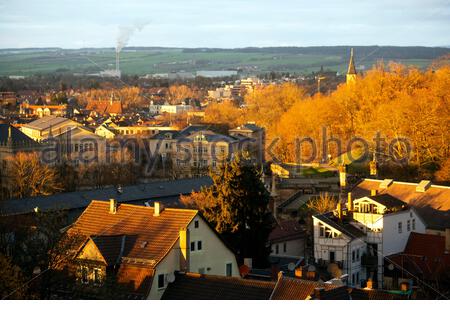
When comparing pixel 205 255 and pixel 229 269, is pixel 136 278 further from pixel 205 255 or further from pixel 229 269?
pixel 229 269

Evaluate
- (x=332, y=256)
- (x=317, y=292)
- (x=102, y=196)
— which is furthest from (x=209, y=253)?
(x=102, y=196)

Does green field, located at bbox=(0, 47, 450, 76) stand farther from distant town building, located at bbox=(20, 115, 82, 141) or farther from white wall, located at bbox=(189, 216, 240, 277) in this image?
white wall, located at bbox=(189, 216, 240, 277)

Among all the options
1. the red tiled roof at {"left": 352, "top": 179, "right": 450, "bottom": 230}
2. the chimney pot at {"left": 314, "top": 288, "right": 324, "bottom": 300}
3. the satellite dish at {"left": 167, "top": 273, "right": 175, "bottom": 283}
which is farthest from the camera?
the red tiled roof at {"left": 352, "top": 179, "right": 450, "bottom": 230}

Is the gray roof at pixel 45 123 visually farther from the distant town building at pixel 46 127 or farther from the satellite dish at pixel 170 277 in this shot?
the satellite dish at pixel 170 277

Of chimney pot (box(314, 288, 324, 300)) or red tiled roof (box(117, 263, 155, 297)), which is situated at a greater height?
chimney pot (box(314, 288, 324, 300))

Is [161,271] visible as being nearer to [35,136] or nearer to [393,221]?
[393,221]

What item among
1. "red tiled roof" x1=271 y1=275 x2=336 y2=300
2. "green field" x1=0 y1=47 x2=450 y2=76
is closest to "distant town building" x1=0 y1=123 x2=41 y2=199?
"green field" x1=0 y1=47 x2=450 y2=76

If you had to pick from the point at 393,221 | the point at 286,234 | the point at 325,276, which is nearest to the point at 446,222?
the point at 393,221
